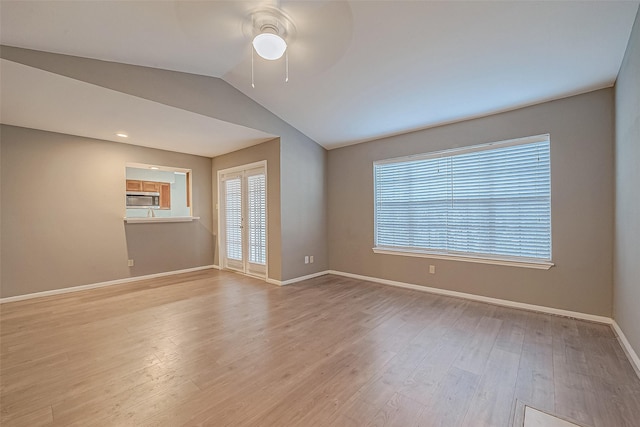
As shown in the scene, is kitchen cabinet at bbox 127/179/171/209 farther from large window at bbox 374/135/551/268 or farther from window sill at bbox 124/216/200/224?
large window at bbox 374/135/551/268

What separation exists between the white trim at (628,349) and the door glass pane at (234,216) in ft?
17.4

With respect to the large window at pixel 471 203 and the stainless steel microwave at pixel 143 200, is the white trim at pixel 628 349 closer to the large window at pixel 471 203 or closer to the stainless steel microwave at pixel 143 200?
the large window at pixel 471 203

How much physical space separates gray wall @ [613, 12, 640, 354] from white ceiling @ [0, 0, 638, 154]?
0.28 meters

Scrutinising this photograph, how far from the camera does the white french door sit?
16.1 ft

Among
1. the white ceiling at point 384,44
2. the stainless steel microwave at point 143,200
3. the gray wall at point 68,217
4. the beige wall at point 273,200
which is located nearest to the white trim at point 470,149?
the white ceiling at point 384,44

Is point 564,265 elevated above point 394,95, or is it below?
below

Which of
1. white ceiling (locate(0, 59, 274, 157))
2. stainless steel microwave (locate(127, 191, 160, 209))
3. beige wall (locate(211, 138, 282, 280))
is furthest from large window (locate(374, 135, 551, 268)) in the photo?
stainless steel microwave (locate(127, 191, 160, 209))

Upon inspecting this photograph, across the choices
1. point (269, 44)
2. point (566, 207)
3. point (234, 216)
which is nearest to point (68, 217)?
point (234, 216)

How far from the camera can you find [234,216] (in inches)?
218

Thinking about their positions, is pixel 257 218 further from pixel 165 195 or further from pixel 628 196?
pixel 628 196

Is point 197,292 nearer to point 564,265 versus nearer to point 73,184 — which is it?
point 73,184

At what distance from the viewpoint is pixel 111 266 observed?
454 centimetres

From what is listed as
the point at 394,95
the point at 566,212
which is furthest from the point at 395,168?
the point at 566,212

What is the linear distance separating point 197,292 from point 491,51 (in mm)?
4759
